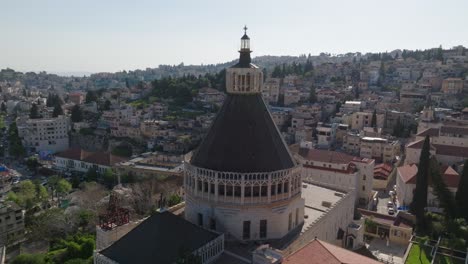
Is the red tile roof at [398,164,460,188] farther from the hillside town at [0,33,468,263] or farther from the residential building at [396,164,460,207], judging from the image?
the hillside town at [0,33,468,263]

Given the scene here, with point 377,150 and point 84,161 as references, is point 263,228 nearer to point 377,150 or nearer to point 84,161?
point 377,150

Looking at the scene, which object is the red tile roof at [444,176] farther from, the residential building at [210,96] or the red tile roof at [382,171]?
the residential building at [210,96]

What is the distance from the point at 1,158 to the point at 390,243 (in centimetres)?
8639

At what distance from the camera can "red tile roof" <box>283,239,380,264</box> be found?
21.5m

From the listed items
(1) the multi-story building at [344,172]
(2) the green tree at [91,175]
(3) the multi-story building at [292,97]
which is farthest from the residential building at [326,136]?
(2) the green tree at [91,175]

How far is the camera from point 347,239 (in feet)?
119

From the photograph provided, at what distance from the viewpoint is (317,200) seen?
34.6 metres

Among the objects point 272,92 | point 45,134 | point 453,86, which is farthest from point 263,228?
point 453,86

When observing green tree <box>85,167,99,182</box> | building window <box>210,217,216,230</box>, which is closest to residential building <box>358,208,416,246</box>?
building window <box>210,217,216,230</box>

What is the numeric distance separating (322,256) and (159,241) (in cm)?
921

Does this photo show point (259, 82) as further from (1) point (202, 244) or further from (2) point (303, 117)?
(2) point (303, 117)

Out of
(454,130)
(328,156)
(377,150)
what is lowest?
(377,150)

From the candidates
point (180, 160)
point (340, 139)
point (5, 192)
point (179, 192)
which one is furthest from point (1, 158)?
point (340, 139)

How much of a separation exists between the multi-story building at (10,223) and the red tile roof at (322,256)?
40.4 m
